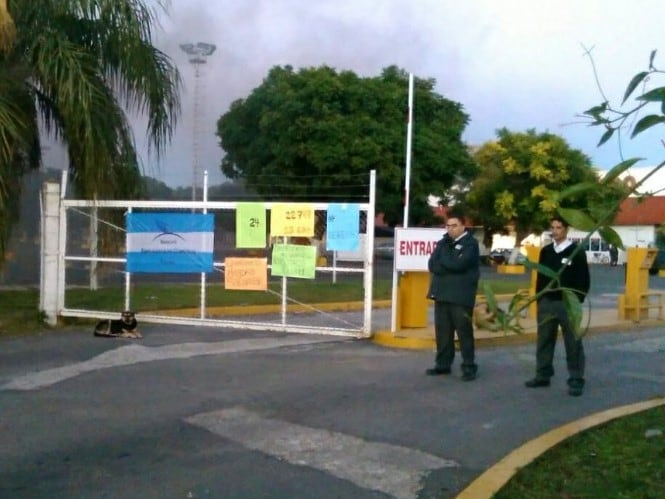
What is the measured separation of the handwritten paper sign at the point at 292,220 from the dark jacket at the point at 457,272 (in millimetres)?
3531

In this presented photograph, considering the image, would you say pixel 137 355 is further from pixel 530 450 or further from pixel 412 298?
pixel 530 450

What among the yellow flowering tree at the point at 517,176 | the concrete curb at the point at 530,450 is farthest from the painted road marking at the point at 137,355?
the yellow flowering tree at the point at 517,176

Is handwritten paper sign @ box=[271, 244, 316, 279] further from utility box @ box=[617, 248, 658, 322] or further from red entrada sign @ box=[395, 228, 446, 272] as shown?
utility box @ box=[617, 248, 658, 322]

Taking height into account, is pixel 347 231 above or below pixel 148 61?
below

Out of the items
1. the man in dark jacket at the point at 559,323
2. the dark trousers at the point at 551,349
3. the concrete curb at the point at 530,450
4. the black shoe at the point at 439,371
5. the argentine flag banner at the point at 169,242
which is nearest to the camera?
the concrete curb at the point at 530,450

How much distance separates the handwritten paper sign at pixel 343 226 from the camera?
13.3 meters

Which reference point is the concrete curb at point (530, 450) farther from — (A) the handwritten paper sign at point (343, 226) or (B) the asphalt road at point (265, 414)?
(A) the handwritten paper sign at point (343, 226)

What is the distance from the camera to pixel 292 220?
1373 cm

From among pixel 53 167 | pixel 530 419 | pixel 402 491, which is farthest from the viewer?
pixel 53 167

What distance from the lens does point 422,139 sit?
37.9 meters

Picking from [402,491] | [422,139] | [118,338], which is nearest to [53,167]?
[118,338]

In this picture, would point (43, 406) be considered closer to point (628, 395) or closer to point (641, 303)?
point (628, 395)

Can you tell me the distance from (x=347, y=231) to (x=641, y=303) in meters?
6.31

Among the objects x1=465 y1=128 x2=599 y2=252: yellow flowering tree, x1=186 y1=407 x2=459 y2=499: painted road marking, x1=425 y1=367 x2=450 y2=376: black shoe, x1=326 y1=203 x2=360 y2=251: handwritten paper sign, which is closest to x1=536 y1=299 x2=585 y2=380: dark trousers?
x1=425 y1=367 x2=450 y2=376: black shoe
